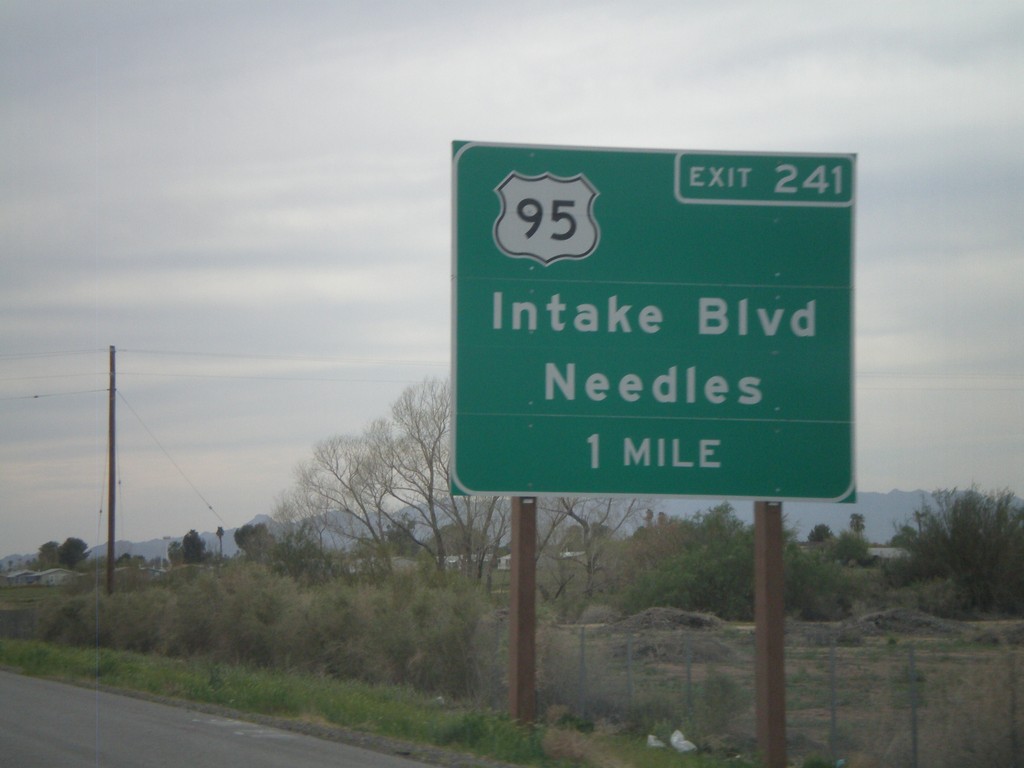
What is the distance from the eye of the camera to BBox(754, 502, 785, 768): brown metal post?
36.1 ft

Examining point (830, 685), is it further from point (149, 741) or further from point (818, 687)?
point (149, 741)

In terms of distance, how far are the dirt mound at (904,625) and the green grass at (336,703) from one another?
1532 cm

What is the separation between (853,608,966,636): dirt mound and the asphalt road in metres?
21.5

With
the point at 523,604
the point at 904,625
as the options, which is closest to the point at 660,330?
the point at 523,604

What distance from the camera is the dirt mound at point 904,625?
33062 millimetres

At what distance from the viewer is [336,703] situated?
67.7 ft

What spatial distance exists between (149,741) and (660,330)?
8.72 m

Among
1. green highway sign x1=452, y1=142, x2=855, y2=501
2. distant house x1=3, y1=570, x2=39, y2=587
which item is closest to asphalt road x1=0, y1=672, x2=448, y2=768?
green highway sign x1=452, y1=142, x2=855, y2=501

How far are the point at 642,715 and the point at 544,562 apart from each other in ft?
93.6

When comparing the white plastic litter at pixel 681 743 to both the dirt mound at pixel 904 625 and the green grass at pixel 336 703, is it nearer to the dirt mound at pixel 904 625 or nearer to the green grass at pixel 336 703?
the green grass at pixel 336 703

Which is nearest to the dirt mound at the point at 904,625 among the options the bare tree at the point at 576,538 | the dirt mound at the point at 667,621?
the dirt mound at the point at 667,621

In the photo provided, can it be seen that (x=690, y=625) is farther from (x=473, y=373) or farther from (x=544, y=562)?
(x=473, y=373)

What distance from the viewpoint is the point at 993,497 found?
3934 cm

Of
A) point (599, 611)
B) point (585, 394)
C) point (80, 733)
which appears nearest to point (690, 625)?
point (599, 611)
